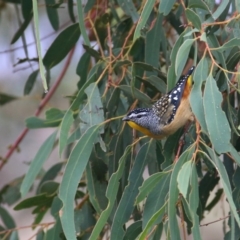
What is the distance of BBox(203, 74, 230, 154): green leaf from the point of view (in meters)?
1.55

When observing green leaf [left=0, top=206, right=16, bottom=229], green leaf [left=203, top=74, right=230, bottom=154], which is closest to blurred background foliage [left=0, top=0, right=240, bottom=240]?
green leaf [left=203, top=74, right=230, bottom=154]

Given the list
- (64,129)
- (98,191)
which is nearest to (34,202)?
(98,191)

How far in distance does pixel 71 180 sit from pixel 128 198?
0.20m

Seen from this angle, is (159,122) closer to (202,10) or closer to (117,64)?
(117,64)

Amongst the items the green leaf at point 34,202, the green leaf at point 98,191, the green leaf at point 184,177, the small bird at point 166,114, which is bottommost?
the green leaf at point 34,202

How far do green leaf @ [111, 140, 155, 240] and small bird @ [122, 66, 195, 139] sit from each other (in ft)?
0.40

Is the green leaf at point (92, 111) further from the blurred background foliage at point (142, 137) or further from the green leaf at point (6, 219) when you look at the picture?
the green leaf at point (6, 219)

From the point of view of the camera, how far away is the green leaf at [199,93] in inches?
63.2

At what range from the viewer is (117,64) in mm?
2078

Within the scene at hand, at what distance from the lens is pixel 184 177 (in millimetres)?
1460

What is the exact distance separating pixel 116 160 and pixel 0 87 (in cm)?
374

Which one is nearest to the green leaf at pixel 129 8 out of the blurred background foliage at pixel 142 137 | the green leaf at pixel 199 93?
the blurred background foliage at pixel 142 137

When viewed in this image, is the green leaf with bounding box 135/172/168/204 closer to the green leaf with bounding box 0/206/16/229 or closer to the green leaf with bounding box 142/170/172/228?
the green leaf with bounding box 142/170/172/228

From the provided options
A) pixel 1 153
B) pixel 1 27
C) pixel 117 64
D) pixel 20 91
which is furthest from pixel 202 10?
pixel 1 153
